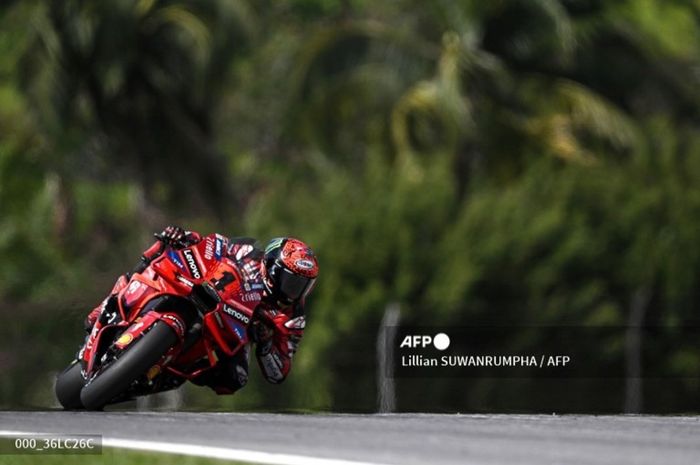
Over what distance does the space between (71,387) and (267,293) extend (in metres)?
1.46

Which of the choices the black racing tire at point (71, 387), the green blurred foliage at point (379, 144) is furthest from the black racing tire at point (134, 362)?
the green blurred foliage at point (379, 144)

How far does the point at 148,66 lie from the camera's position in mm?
29812

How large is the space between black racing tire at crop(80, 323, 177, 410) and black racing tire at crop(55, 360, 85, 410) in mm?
574

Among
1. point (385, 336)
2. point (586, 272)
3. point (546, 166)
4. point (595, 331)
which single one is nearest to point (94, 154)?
point (546, 166)

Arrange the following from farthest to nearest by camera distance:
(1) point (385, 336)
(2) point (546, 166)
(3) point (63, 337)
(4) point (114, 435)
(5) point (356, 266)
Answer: (2) point (546, 166) → (5) point (356, 266) → (3) point (63, 337) → (1) point (385, 336) → (4) point (114, 435)

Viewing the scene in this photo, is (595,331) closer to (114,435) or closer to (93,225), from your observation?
(114,435)

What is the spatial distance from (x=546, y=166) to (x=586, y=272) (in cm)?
545

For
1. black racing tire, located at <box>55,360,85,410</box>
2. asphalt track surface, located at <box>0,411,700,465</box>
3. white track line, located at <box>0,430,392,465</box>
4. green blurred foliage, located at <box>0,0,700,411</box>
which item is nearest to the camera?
white track line, located at <box>0,430,392,465</box>

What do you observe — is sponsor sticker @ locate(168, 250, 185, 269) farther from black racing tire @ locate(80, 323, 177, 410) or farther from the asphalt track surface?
the asphalt track surface

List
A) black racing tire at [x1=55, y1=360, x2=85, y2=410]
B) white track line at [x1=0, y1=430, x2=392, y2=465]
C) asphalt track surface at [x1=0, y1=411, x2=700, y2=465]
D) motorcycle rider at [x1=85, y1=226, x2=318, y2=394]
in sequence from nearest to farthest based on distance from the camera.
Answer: white track line at [x1=0, y1=430, x2=392, y2=465] → asphalt track surface at [x1=0, y1=411, x2=700, y2=465] → motorcycle rider at [x1=85, y1=226, x2=318, y2=394] → black racing tire at [x1=55, y1=360, x2=85, y2=410]

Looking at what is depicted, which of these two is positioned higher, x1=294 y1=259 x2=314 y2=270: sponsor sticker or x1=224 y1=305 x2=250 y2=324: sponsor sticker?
x1=294 y1=259 x2=314 y2=270: sponsor sticker

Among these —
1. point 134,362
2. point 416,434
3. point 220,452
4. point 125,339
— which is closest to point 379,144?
point 125,339

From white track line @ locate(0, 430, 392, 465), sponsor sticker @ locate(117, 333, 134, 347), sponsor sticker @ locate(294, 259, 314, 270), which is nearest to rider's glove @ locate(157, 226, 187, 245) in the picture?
sponsor sticker @ locate(117, 333, 134, 347)

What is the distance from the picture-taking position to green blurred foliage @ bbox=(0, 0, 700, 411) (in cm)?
2336
